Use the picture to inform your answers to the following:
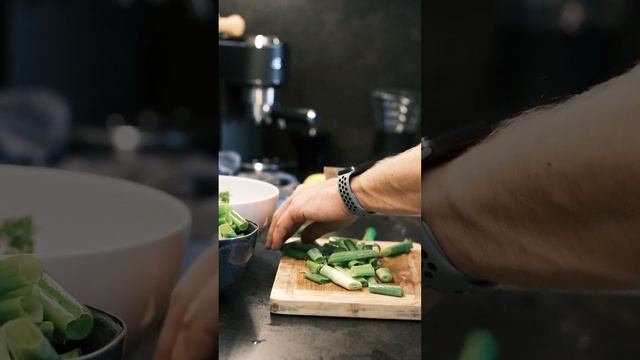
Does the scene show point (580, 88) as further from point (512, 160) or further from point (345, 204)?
point (345, 204)

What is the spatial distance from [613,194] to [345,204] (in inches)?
13.2

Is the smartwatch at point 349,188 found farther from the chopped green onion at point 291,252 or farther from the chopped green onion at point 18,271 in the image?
the chopped green onion at point 18,271

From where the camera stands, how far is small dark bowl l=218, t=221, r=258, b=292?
857mm

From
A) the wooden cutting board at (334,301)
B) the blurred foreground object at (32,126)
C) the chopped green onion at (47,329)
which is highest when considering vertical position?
the blurred foreground object at (32,126)

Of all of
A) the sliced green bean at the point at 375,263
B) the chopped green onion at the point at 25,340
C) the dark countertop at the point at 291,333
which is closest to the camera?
the chopped green onion at the point at 25,340

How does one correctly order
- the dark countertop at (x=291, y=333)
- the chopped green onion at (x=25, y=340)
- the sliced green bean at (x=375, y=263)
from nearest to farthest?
1. the chopped green onion at (x=25, y=340)
2. the dark countertop at (x=291, y=333)
3. the sliced green bean at (x=375, y=263)

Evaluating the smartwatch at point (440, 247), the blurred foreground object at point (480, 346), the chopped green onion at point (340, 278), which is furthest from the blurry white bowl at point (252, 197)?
the blurred foreground object at point (480, 346)

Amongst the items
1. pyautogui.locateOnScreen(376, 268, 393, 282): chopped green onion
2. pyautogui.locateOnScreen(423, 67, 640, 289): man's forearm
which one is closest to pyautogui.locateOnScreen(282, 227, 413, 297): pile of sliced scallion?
pyautogui.locateOnScreen(376, 268, 393, 282): chopped green onion

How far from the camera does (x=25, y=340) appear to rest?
73cm

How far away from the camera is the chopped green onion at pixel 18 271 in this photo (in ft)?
2.51

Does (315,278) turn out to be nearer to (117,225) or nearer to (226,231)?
(226,231)

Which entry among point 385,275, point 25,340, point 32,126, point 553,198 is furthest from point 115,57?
point 553,198

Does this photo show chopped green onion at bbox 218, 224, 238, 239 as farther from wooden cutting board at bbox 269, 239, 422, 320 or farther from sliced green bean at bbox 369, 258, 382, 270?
sliced green bean at bbox 369, 258, 382, 270

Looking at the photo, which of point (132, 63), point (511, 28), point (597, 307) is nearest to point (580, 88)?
point (511, 28)
